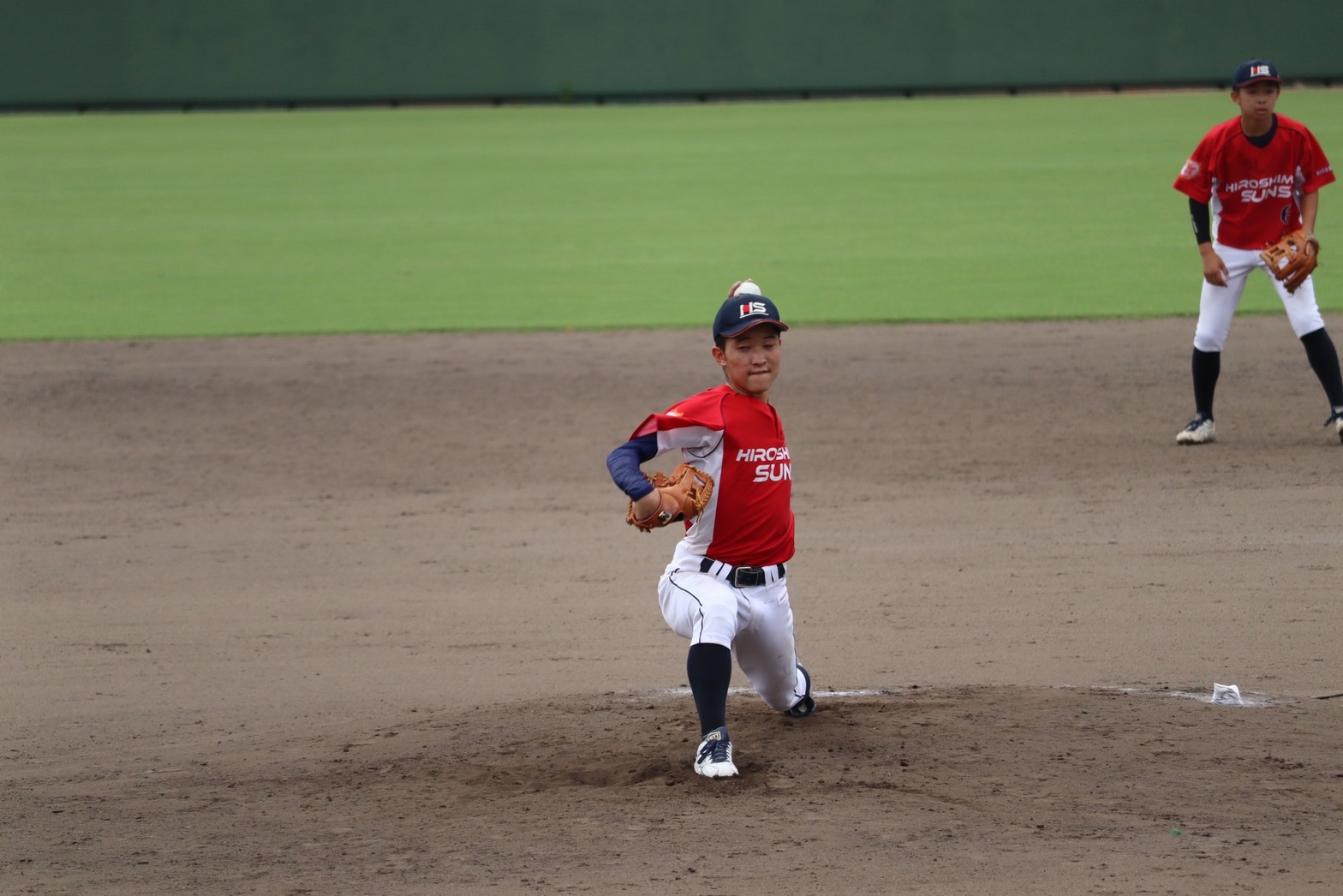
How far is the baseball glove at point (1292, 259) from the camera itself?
25.2 feet

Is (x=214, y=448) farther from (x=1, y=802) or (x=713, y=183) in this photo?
(x=713, y=183)

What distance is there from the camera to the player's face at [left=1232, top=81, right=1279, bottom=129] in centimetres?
763

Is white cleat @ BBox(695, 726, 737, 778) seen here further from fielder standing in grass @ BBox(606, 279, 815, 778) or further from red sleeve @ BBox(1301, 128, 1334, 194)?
red sleeve @ BBox(1301, 128, 1334, 194)

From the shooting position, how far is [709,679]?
410 cm

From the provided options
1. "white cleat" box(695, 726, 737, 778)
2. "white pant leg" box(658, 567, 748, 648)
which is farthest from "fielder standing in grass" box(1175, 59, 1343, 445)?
"white cleat" box(695, 726, 737, 778)

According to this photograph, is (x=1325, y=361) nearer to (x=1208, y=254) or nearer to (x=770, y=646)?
(x=1208, y=254)

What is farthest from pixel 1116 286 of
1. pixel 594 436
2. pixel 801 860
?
pixel 801 860

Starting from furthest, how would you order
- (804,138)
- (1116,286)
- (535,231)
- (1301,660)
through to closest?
(804,138), (535,231), (1116,286), (1301,660)

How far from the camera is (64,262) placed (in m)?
15.4

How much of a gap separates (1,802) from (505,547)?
2965 mm

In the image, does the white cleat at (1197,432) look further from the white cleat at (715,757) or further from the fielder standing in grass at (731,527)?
the white cleat at (715,757)

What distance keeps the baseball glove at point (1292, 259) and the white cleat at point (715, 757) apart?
505cm

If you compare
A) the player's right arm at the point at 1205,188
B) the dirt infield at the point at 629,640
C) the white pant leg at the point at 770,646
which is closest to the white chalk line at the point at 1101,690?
the dirt infield at the point at 629,640

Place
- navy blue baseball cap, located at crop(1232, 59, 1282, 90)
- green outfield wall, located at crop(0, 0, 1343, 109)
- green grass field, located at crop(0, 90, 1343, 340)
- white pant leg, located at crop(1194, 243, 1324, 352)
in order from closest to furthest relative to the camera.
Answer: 1. navy blue baseball cap, located at crop(1232, 59, 1282, 90)
2. white pant leg, located at crop(1194, 243, 1324, 352)
3. green grass field, located at crop(0, 90, 1343, 340)
4. green outfield wall, located at crop(0, 0, 1343, 109)
